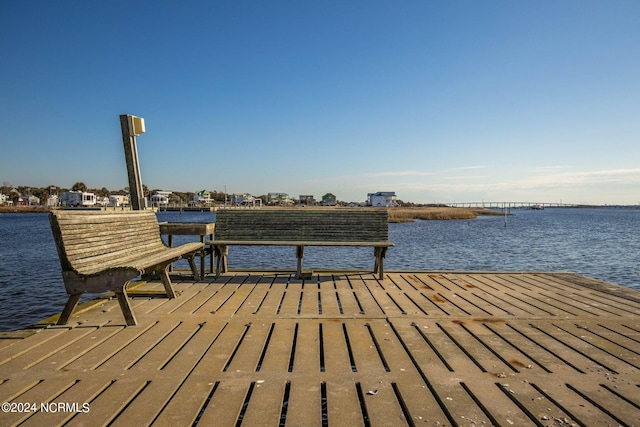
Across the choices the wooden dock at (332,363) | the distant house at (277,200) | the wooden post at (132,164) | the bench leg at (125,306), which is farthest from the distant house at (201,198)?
the bench leg at (125,306)

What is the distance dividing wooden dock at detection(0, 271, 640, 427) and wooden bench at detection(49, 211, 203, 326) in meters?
0.43

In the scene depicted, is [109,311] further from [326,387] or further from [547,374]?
[547,374]

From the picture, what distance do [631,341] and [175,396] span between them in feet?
15.0

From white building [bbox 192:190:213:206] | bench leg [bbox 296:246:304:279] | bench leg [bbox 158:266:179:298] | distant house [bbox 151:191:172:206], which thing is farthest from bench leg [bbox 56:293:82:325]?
white building [bbox 192:190:213:206]

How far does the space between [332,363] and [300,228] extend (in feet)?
14.2

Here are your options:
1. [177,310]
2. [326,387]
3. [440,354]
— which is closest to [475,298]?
[440,354]

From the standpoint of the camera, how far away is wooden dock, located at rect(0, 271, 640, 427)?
2.49 m

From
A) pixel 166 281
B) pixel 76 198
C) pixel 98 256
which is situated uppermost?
pixel 98 256

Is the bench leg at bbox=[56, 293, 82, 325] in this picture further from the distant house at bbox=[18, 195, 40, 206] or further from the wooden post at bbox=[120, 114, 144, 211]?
the distant house at bbox=[18, 195, 40, 206]

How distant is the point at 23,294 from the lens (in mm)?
11430

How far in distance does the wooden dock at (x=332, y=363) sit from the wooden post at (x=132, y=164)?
88.8 inches

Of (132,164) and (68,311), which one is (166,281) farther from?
(132,164)

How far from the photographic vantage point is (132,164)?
6.96 meters

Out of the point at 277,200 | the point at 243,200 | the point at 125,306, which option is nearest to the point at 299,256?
the point at 125,306
